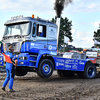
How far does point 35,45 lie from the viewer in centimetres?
1092

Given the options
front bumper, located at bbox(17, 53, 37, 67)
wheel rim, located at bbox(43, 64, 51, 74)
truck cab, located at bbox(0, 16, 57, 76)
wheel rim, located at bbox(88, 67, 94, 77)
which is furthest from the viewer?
wheel rim, located at bbox(88, 67, 94, 77)

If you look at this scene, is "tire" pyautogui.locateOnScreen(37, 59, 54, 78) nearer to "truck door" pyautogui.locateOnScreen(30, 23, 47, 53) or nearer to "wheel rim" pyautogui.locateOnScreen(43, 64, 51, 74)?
Result: "wheel rim" pyautogui.locateOnScreen(43, 64, 51, 74)

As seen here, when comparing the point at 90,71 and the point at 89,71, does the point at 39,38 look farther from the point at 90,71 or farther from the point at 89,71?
the point at 90,71

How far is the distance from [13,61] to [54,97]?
2149mm

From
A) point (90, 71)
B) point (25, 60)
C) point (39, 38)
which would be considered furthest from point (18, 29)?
point (90, 71)

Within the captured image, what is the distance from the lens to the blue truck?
10586 mm

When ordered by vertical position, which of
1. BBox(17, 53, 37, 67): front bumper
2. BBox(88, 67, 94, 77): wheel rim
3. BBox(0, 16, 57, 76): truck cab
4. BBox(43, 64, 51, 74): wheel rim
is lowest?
BBox(88, 67, 94, 77): wheel rim

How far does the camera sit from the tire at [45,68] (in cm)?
1075

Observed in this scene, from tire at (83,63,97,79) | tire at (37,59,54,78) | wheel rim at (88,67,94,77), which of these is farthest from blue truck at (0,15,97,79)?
wheel rim at (88,67,94,77)

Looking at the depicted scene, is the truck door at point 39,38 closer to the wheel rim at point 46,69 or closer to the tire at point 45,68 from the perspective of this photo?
the tire at point 45,68

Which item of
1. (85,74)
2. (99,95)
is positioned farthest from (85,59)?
(99,95)

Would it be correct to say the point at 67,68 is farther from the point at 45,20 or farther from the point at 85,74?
the point at 45,20

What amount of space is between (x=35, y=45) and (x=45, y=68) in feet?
4.30

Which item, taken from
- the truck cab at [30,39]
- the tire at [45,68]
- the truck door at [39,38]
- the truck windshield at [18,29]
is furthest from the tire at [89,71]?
the truck windshield at [18,29]
